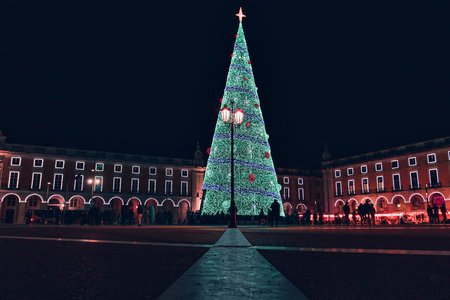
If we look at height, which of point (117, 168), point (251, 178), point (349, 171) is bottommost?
point (251, 178)

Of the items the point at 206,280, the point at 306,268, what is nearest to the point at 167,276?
the point at 206,280

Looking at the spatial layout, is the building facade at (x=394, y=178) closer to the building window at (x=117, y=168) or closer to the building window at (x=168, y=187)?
the building window at (x=168, y=187)

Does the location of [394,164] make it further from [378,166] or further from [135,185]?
[135,185]

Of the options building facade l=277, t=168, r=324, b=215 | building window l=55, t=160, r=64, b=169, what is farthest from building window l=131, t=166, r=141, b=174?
building facade l=277, t=168, r=324, b=215

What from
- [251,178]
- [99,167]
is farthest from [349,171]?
[99,167]

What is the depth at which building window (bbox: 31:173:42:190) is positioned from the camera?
1742 inches

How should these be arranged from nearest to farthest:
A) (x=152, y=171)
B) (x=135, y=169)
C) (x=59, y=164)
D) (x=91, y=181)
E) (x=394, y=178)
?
(x=91, y=181)
(x=59, y=164)
(x=394, y=178)
(x=135, y=169)
(x=152, y=171)

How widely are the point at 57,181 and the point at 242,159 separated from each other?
3278cm

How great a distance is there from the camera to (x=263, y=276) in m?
2.50

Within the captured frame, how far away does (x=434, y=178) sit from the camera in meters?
45.1

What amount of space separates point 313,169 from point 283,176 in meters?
10.8

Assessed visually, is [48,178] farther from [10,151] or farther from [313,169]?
[313,169]

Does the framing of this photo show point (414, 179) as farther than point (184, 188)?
No

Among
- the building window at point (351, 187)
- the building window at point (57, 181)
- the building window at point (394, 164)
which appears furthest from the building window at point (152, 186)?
the building window at point (394, 164)
